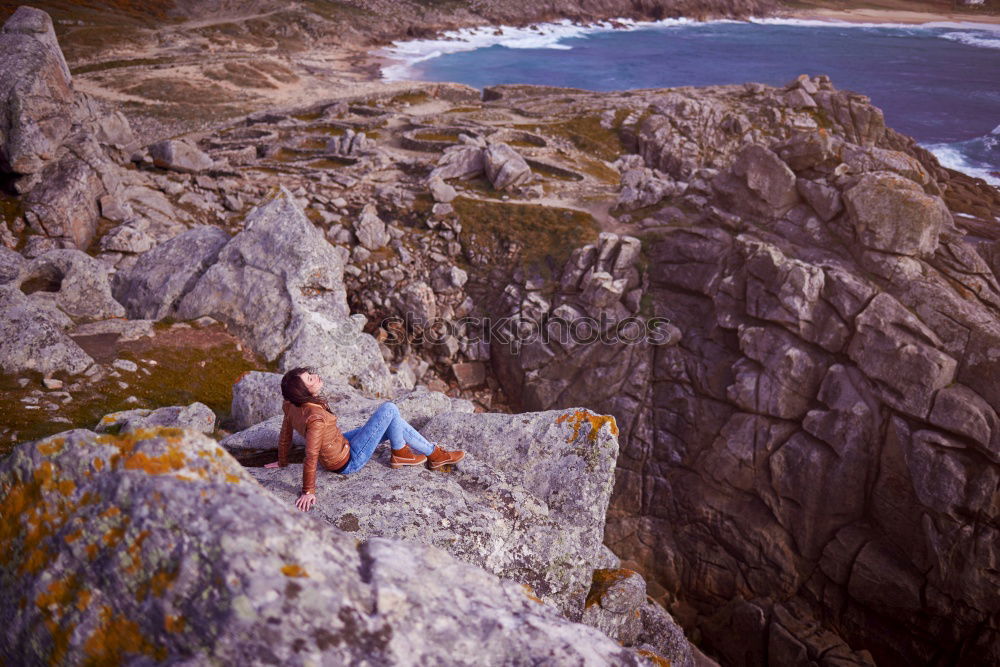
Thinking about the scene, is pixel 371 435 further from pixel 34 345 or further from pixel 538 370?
pixel 538 370

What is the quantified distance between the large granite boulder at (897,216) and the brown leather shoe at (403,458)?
2605 cm

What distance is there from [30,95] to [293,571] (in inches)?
1254

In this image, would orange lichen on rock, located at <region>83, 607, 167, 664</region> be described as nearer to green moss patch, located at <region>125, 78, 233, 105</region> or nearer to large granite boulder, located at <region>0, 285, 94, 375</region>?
large granite boulder, located at <region>0, 285, 94, 375</region>

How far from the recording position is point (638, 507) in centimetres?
2802

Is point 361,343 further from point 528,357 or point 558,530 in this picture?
point 528,357

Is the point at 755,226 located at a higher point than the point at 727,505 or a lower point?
higher

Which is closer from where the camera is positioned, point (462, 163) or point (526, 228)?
point (526, 228)

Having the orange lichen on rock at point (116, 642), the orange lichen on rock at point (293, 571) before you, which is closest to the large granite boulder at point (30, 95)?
the orange lichen on rock at point (116, 642)

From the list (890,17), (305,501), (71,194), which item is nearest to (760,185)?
(305,501)

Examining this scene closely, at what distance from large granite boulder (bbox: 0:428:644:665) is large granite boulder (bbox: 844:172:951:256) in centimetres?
2796

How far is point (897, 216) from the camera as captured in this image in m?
25.0

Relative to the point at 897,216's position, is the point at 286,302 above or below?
below

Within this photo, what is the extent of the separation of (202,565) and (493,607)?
2.66 m

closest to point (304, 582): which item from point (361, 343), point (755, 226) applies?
point (361, 343)
